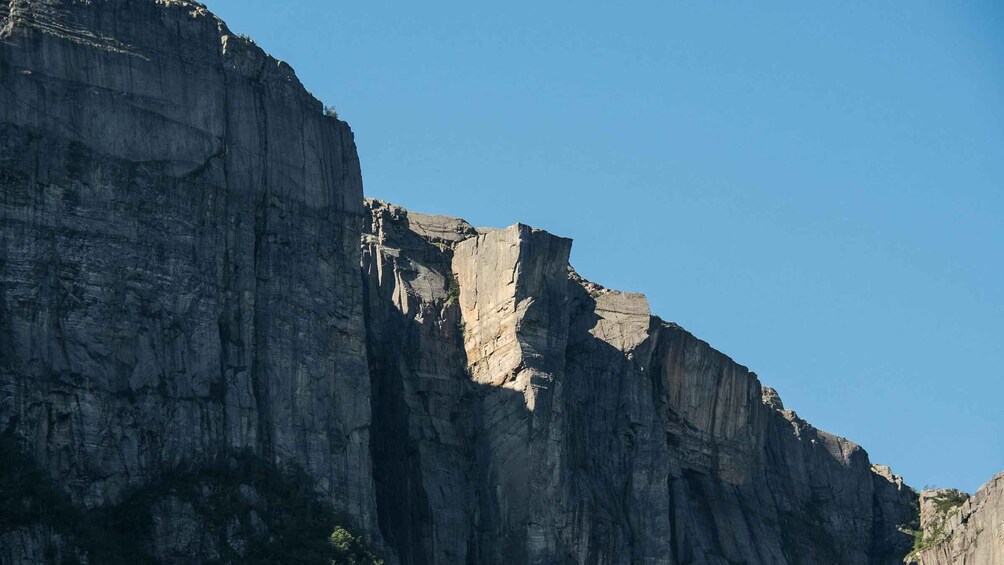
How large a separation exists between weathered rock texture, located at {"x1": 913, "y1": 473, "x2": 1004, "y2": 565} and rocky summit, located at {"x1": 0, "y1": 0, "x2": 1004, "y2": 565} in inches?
483

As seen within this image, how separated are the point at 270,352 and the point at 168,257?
6081 millimetres

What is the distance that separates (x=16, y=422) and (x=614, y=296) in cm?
3963

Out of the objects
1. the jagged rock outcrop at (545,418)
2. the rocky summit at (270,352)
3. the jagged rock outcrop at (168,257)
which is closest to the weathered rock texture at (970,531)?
the jagged rock outcrop at (545,418)

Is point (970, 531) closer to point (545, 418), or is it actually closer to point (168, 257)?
point (545, 418)

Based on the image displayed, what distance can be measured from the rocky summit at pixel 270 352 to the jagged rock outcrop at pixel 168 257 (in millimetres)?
114

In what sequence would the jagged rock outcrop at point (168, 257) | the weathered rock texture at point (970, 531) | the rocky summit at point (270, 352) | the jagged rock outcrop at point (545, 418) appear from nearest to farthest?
1. the rocky summit at point (270, 352)
2. the jagged rock outcrop at point (168, 257)
3. the jagged rock outcrop at point (545, 418)
4. the weathered rock texture at point (970, 531)

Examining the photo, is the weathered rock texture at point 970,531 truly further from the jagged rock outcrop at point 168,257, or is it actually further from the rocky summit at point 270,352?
the jagged rock outcrop at point 168,257

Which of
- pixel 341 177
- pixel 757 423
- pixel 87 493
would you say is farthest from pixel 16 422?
pixel 757 423

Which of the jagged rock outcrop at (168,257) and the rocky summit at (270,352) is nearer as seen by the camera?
the rocky summit at (270,352)

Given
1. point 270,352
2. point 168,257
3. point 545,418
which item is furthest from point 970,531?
point 168,257

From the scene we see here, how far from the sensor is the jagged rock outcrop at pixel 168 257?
122 m

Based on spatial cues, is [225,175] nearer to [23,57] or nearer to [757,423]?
[23,57]

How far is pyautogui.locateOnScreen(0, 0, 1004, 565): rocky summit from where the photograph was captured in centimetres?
12169

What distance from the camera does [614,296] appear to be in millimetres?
150750
